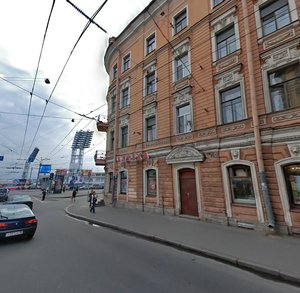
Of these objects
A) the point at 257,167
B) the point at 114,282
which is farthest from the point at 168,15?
the point at 114,282

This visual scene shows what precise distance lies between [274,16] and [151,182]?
39.4 ft

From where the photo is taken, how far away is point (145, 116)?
1582 cm

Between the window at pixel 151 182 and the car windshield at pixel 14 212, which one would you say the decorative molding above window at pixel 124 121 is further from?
the car windshield at pixel 14 212

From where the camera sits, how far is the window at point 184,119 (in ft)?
41.9

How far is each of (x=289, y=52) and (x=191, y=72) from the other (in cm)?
539

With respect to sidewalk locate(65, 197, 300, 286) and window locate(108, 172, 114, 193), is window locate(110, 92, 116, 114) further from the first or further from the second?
sidewalk locate(65, 197, 300, 286)

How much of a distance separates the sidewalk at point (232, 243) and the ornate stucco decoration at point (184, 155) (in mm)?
3517

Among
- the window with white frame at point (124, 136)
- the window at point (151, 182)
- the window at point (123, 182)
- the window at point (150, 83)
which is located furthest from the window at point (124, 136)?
the window at point (151, 182)

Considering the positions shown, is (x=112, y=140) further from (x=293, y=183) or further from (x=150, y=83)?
(x=293, y=183)

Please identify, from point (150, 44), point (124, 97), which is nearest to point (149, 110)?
point (124, 97)

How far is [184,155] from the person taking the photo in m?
12.2

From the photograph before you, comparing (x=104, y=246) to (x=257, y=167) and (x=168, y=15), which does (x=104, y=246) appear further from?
(x=168, y=15)

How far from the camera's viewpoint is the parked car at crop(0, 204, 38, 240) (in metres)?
7.22

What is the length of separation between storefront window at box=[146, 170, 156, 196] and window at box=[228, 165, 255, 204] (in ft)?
18.9
